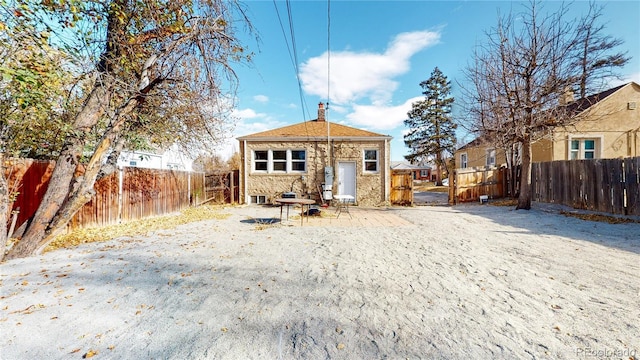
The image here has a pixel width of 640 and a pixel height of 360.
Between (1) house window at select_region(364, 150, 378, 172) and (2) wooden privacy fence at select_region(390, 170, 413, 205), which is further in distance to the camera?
(1) house window at select_region(364, 150, 378, 172)

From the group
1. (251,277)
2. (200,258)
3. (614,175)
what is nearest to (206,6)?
(200,258)

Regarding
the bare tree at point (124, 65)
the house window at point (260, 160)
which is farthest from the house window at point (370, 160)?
the bare tree at point (124, 65)

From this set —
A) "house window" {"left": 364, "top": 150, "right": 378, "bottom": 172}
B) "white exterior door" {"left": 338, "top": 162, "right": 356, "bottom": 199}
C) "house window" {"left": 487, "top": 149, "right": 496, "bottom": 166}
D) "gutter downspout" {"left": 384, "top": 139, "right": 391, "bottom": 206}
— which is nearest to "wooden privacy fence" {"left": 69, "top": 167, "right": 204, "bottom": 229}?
"white exterior door" {"left": 338, "top": 162, "right": 356, "bottom": 199}

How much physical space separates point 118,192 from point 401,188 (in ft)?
41.6

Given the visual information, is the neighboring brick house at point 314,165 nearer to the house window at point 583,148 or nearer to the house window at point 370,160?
the house window at point 370,160

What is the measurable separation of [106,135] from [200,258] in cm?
366

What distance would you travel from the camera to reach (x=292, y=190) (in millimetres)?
13648

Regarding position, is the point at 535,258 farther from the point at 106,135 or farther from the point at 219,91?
the point at 106,135

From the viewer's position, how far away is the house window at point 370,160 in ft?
44.6

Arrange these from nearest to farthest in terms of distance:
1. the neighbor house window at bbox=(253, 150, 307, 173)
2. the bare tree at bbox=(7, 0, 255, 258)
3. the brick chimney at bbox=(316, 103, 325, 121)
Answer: the bare tree at bbox=(7, 0, 255, 258) → the neighbor house window at bbox=(253, 150, 307, 173) → the brick chimney at bbox=(316, 103, 325, 121)

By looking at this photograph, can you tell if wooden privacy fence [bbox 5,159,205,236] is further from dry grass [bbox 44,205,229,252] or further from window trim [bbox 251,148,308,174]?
window trim [bbox 251,148,308,174]

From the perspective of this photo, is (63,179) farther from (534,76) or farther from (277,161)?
(534,76)

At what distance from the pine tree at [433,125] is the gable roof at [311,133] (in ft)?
61.0

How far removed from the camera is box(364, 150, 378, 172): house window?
13598 millimetres
